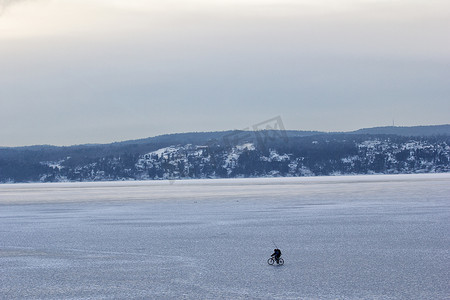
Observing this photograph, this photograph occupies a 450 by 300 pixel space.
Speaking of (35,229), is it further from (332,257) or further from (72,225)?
(332,257)

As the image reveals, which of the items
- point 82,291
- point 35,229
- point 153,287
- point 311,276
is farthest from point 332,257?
point 35,229

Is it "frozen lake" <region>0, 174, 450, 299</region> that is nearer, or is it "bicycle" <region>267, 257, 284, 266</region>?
"frozen lake" <region>0, 174, 450, 299</region>

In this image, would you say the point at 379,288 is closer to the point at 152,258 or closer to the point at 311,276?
the point at 311,276

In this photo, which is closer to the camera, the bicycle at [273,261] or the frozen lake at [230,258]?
the frozen lake at [230,258]

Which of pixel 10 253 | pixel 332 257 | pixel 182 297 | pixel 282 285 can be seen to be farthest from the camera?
pixel 10 253

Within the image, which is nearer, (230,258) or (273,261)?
(273,261)

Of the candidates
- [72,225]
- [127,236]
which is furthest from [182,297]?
[72,225]

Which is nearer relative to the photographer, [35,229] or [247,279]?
[247,279]

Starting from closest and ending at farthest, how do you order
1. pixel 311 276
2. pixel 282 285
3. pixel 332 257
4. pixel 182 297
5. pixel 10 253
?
pixel 182 297, pixel 282 285, pixel 311 276, pixel 332 257, pixel 10 253

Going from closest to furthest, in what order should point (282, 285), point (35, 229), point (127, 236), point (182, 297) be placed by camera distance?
point (182, 297), point (282, 285), point (127, 236), point (35, 229)
